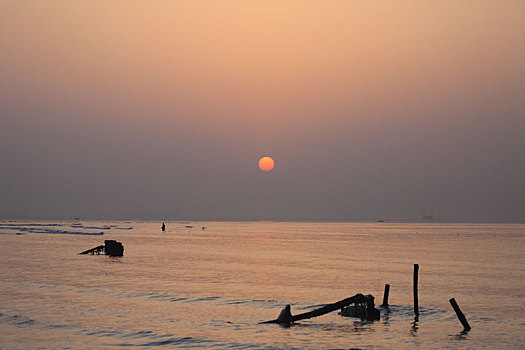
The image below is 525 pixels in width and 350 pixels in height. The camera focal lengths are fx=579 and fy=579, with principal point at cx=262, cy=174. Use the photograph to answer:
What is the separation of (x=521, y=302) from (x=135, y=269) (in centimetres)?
4114

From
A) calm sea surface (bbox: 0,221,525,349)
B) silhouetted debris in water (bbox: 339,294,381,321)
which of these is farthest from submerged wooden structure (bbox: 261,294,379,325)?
calm sea surface (bbox: 0,221,525,349)

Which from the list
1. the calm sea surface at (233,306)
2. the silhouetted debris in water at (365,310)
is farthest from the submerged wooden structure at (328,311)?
the calm sea surface at (233,306)

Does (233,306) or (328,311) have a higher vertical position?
(328,311)

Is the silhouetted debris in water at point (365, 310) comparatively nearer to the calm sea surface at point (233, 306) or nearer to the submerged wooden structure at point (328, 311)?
the submerged wooden structure at point (328, 311)

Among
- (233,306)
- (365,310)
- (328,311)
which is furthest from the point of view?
(233,306)

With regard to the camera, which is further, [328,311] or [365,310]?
[365,310]

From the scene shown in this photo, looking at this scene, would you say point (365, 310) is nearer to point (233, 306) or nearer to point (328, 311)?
point (328, 311)

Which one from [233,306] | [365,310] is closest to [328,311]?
[365,310]

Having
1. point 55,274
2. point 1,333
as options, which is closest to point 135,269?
point 55,274

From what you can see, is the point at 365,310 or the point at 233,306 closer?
the point at 365,310

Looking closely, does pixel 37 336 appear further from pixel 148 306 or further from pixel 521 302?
pixel 521 302

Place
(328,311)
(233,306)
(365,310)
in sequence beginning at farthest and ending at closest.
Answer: (233,306) → (365,310) → (328,311)

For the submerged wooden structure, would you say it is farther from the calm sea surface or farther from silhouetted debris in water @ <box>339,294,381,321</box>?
the calm sea surface

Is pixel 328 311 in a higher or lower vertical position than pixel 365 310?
higher
